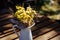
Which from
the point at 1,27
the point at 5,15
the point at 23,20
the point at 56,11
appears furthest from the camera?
the point at 56,11

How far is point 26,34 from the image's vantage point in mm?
1648

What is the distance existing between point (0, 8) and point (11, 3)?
26 cm

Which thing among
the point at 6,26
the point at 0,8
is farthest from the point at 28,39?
Answer: the point at 0,8

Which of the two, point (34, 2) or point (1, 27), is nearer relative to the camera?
point (1, 27)

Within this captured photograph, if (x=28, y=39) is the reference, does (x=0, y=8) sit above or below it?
above

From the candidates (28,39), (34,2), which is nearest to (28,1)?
(34,2)

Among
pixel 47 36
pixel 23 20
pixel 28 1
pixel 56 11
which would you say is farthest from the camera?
pixel 56 11

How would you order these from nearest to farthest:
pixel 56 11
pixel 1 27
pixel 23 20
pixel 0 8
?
1. pixel 23 20
2. pixel 1 27
3. pixel 0 8
4. pixel 56 11

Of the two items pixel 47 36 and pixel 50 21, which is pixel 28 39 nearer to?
pixel 47 36

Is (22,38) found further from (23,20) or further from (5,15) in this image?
(5,15)

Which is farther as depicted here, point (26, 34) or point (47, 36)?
point (47, 36)

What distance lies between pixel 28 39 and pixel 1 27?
2.67 feet

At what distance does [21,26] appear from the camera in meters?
1.59

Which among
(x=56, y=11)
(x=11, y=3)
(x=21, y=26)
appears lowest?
(x=56, y=11)
